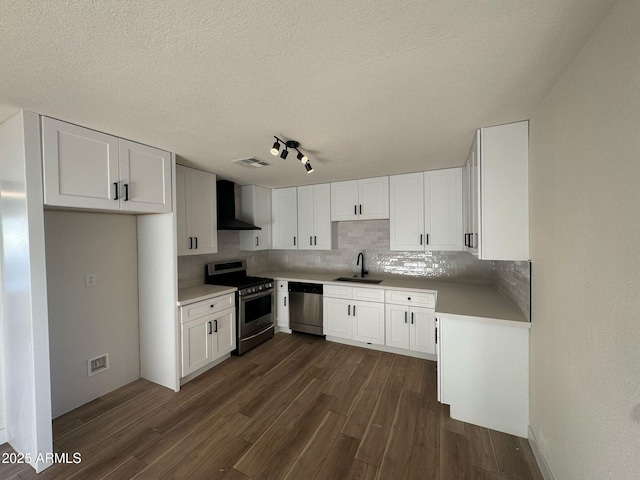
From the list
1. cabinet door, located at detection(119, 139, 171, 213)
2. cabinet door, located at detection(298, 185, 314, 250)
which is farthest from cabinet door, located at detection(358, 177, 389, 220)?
cabinet door, located at detection(119, 139, 171, 213)

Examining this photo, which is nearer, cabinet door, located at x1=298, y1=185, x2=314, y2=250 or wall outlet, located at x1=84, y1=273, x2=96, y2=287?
wall outlet, located at x1=84, y1=273, x2=96, y2=287

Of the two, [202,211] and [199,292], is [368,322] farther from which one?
[202,211]

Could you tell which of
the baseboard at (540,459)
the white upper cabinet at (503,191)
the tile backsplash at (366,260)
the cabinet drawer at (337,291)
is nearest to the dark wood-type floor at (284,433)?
the baseboard at (540,459)

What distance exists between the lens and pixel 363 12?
91 centimetres

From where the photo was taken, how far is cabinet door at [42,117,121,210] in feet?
5.56

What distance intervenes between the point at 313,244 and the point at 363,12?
3.30 metres

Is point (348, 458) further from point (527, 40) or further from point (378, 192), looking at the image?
point (378, 192)

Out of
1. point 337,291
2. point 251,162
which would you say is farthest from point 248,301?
point 251,162

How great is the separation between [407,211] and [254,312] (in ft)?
8.25

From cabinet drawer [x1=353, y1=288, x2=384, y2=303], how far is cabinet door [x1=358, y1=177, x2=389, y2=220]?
103 cm

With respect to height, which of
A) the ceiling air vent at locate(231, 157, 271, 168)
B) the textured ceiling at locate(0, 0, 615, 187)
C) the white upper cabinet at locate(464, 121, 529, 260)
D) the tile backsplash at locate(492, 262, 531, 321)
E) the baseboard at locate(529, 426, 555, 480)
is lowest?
the baseboard at locate(529, 426, 555, 480)

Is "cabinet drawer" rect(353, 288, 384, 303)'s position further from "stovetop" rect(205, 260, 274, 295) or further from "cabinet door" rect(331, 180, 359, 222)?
"stovetop" rect(205, 260, 274, 295)

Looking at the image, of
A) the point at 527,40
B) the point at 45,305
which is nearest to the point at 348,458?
the point at 45,305

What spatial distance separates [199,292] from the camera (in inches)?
115
